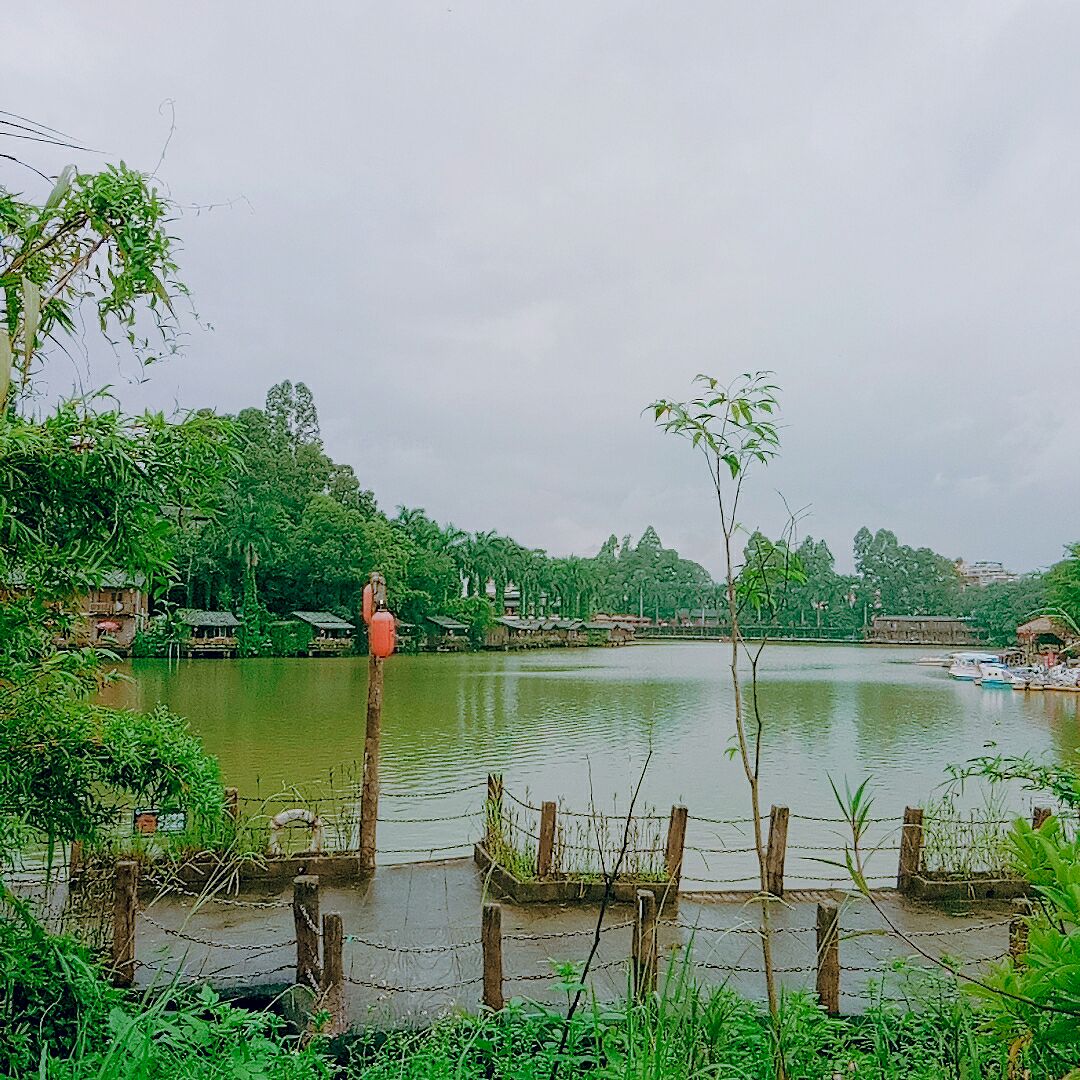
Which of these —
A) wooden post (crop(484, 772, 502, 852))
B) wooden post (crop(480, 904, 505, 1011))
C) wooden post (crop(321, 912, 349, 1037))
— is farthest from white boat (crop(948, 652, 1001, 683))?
wooden post (crop(321, 912, 349, 1037))

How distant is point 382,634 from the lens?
23.8 ft

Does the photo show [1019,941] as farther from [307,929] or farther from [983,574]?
[983,574]

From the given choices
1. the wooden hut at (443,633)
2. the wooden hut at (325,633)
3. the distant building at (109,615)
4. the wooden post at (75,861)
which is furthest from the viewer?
the wooden hut at (443,633)

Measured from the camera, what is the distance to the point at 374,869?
6426mm

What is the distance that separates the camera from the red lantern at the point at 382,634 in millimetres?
7203

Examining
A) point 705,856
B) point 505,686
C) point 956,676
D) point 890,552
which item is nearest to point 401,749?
point 705,856

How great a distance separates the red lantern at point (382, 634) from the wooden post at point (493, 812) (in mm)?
1250

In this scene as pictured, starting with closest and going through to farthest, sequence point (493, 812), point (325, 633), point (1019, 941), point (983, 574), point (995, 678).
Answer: point (1019, 941)
point (493, 812)
point (995, 678)
point (325, 633)
point (983, 574)

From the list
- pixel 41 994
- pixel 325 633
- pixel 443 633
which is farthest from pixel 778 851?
pixel 443 633

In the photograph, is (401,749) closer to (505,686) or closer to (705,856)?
(705,856)

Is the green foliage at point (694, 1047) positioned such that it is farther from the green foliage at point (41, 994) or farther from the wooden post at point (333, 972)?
the green foliage at point (41, 994)

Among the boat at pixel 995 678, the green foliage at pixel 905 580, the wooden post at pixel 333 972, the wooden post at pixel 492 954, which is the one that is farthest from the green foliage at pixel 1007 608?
the wooden post at pixel 333 972

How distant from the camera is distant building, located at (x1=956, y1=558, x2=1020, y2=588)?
213 feet

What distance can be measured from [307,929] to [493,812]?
7.75 feet
